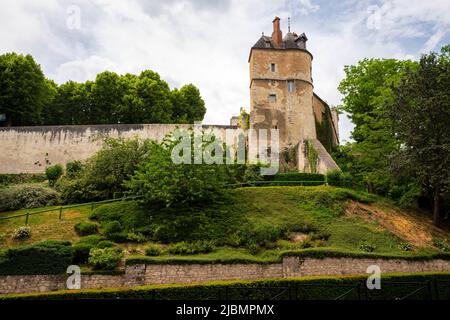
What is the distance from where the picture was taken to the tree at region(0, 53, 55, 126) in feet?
133

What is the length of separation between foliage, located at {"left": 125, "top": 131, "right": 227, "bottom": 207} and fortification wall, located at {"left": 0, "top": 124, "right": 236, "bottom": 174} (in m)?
12.9

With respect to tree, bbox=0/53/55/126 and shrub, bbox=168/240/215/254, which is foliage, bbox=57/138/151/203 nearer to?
shrub, bbox=168/240/215/254

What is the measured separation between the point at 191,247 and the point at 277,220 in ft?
16.5

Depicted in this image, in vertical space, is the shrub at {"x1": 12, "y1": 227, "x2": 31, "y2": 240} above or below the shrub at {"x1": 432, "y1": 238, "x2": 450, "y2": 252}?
above

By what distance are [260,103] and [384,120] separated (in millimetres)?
12378

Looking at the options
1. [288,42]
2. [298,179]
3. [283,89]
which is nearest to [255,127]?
[283,89]

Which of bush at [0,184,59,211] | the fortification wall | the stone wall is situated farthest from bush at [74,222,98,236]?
the fortification wall

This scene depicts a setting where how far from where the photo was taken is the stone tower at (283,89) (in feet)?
120

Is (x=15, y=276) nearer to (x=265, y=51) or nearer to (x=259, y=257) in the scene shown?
(x=259, y=257)

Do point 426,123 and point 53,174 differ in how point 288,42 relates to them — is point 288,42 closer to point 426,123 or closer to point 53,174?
point 426,123

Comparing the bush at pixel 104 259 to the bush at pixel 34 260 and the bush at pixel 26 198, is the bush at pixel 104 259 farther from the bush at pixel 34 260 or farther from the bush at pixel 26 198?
the bush at pixel 26 198

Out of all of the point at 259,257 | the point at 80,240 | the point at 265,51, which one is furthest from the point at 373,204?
the point at 265,51

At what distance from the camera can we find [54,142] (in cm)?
3703

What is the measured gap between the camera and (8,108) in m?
40.8
